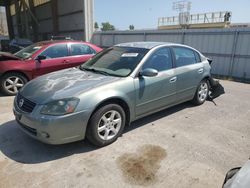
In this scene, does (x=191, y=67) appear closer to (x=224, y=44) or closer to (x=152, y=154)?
(x=152, y=154)

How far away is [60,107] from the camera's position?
303cm

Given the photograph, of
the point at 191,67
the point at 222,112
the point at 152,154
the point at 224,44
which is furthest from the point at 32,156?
the point at 224,44

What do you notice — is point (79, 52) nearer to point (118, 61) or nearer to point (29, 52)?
point (29, 52)

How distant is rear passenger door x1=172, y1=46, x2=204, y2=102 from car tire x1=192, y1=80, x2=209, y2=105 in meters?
0.20

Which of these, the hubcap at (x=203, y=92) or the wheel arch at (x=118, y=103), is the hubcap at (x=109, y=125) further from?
the hubcap at (x=203, y=92)

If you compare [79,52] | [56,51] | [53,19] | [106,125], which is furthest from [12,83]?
[53,19]

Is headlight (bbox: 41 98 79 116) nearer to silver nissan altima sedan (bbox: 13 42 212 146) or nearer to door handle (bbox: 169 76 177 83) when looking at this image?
silver nissan altima sedan (bbox: 13 42 212 146)

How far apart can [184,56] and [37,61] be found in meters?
3.99

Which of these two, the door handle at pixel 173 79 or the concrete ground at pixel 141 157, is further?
the door handle at pixel 173 79

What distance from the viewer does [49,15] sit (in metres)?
22.8

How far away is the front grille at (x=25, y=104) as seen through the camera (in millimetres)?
3169

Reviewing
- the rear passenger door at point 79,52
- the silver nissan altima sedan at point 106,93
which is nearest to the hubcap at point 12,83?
the rear passenger door at point 79,52

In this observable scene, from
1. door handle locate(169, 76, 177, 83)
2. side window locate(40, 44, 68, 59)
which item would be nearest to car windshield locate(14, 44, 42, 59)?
side window locate(40, 44, 68, 59)

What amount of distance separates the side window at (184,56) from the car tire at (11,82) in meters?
4.17
